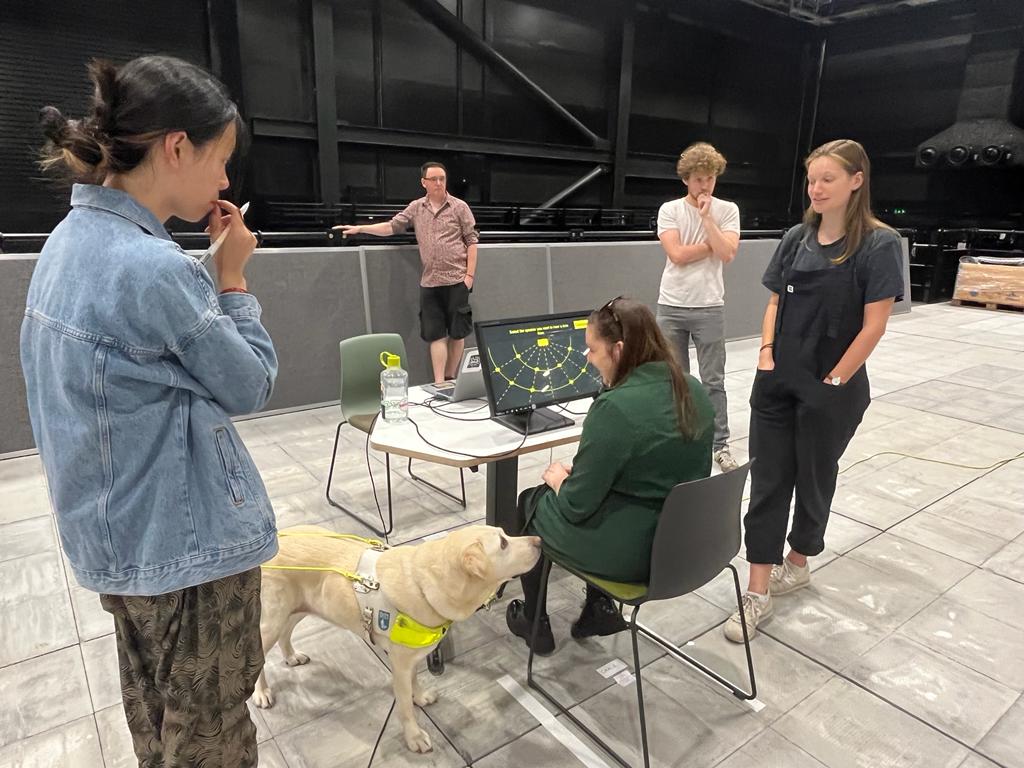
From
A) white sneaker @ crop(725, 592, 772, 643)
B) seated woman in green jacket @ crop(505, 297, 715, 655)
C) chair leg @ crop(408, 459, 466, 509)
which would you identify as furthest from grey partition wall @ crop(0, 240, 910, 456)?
white sneaker @ crop(725, 592, 772, 643)

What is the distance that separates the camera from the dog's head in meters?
1.61

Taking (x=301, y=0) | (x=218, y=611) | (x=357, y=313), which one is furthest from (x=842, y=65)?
(x=218, y=611)

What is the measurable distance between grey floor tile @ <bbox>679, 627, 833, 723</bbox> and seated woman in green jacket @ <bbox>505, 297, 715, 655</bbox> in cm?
65

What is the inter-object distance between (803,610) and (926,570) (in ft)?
2.30

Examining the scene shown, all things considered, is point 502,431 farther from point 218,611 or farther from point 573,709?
point 218,611

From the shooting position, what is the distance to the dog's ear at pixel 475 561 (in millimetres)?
1598

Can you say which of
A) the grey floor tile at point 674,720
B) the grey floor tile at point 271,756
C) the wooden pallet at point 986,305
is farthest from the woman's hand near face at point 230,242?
the wooden pallet at point 986,305

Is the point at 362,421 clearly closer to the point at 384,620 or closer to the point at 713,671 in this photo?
the point at 384,620

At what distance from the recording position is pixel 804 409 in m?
2.18

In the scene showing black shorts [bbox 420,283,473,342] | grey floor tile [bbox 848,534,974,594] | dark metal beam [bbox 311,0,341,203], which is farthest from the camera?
dark metal beam [bbox 311,0,341,203]

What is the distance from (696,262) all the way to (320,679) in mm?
2667

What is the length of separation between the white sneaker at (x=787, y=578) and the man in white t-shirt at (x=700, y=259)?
3.65 ft

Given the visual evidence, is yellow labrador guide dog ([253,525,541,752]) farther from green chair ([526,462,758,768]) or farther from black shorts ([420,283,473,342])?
black shorts ([420,283,473,342])

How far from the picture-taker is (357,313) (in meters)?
4.65
